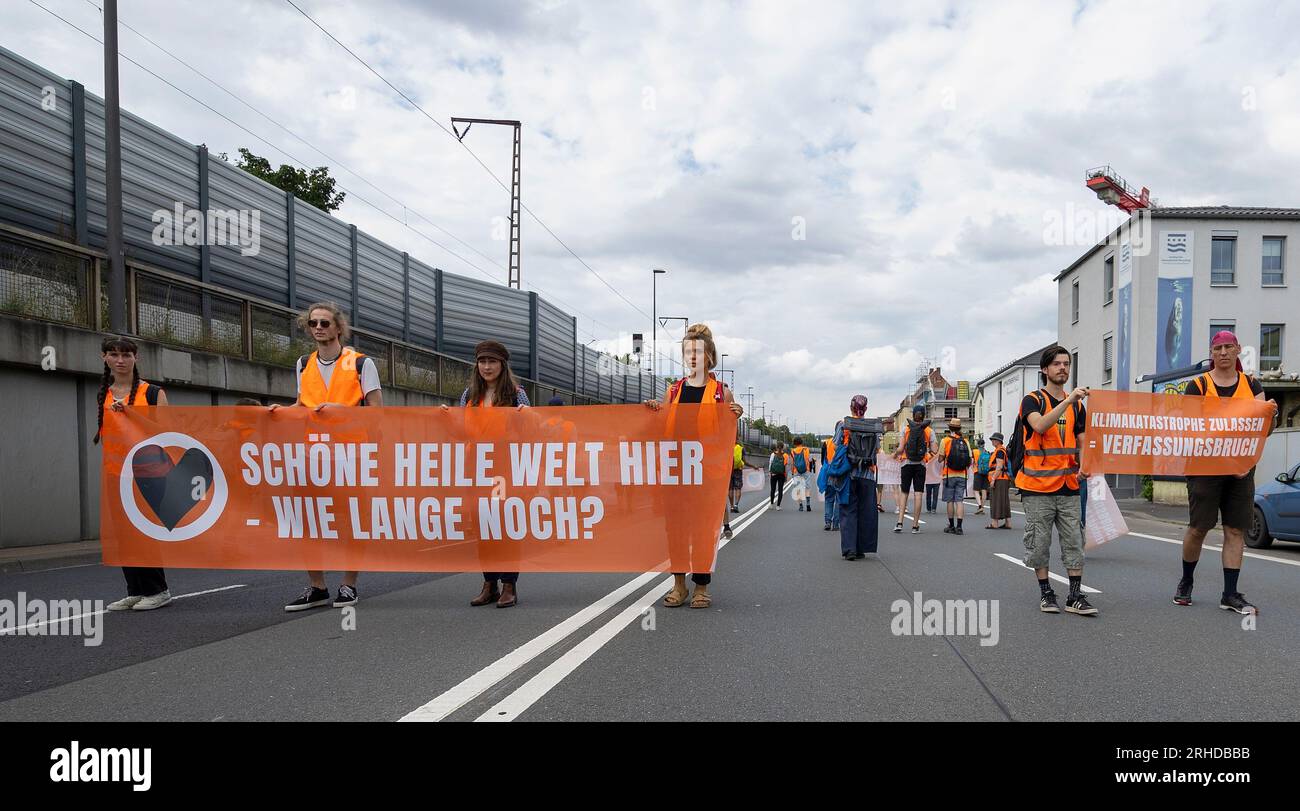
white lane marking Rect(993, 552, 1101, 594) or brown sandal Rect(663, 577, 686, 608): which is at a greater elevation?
brown sandal Rect(663, 577, 686, 608)

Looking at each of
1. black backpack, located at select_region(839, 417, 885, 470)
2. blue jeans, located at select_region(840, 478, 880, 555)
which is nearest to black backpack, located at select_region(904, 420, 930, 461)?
black backpack, located at select_region(839, 417, 885, 470)

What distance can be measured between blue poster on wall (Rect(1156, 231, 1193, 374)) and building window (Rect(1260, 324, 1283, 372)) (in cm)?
335

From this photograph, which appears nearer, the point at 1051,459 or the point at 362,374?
the point at 1051,459

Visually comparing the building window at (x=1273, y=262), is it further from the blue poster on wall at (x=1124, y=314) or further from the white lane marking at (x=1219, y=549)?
the white lane marking at (x=1219, y=549)

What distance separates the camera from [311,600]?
246 inches

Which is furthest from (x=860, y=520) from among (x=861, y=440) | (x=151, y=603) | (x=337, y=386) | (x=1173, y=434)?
(x=151, y=603)

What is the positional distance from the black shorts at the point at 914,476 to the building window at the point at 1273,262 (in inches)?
1177

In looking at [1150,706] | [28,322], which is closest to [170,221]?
[28,322]

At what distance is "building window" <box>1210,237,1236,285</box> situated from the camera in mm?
34531

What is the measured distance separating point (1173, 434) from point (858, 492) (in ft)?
11.0

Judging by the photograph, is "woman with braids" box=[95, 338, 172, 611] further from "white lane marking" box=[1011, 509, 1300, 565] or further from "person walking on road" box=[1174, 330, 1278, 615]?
"white lane marking" box=[1011, 509, 1300, 565]

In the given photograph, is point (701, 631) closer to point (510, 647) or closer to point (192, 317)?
point (510, 647)

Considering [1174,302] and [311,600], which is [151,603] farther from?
[1174,302]

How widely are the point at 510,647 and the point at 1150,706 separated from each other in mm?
3220
